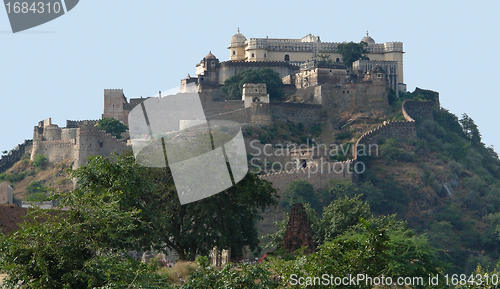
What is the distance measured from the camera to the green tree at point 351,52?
83000 mm

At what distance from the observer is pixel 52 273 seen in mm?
21156

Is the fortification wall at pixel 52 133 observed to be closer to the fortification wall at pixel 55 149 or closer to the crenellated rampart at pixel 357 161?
the fortification wall at pixel 55 149

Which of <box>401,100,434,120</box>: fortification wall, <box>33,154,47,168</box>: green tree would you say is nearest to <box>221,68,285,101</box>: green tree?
<box>401,100,434,120</box>: fortification wall

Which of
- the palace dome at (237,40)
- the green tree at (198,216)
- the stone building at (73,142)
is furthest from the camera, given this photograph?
the palace dome at (237,40)

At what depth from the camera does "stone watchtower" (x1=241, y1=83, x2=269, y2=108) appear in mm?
73500

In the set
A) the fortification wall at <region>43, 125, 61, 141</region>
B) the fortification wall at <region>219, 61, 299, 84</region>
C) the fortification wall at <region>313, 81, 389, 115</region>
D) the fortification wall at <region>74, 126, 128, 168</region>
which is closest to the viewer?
the fortification wall at <region>74, 126, 128, 168</region>

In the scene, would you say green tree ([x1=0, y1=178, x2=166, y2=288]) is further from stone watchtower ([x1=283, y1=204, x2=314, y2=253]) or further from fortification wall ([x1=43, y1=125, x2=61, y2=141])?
fortification wall ([x1=43, y1=125, x2=61, y2=141])

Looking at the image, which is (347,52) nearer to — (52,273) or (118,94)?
(118,94)

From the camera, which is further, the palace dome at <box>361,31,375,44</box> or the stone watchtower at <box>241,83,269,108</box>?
the palace dome at <box>361,31,375,44</box>

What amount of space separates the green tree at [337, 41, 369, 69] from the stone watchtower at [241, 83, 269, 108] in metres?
12.2

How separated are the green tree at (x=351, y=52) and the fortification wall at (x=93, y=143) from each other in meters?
25.9

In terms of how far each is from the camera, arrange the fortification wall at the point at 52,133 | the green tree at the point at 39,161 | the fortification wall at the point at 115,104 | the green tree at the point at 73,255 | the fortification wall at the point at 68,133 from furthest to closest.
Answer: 1. the fortification wall at the point at 115,104
2. the fortification wall at the point at 52,133
3. the fortification wall at the point at 68,133
4. the green tree at the point at 39,161
5. the green tree at the point at 73,255

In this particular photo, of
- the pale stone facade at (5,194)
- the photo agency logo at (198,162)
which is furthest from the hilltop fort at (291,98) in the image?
the photo agency logo at (198,162)

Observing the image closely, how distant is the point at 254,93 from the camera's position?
242ft
